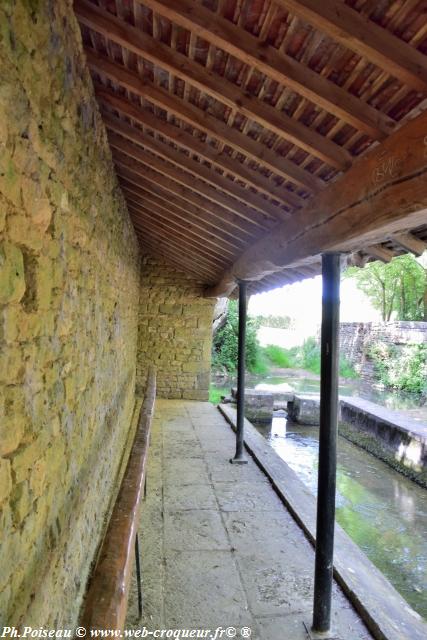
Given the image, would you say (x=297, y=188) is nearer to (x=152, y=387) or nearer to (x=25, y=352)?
(x=25, y=352)

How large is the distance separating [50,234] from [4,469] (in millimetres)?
881

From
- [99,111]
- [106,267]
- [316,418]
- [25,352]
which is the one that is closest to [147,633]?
[25,352]

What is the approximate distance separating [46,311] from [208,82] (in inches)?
47.7

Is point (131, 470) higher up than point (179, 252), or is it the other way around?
point (179, 252)

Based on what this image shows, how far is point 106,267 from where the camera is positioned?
3.38 meters

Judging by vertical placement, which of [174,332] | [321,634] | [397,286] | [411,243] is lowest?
[321,634]

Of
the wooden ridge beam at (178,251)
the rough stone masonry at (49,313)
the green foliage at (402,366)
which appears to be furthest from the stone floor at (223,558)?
the green foliage at (402,366)

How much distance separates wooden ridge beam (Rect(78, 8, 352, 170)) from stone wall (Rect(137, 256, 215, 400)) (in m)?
6.44

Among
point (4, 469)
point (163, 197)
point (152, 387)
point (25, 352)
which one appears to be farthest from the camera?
point (152, 387)

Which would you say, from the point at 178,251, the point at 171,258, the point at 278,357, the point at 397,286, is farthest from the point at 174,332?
the point at 397,286

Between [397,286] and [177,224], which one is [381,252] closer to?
[177,224]

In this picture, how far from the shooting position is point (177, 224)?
4648 mm

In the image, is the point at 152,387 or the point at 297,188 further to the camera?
the point at 152,387

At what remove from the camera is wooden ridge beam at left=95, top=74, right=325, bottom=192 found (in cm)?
219
